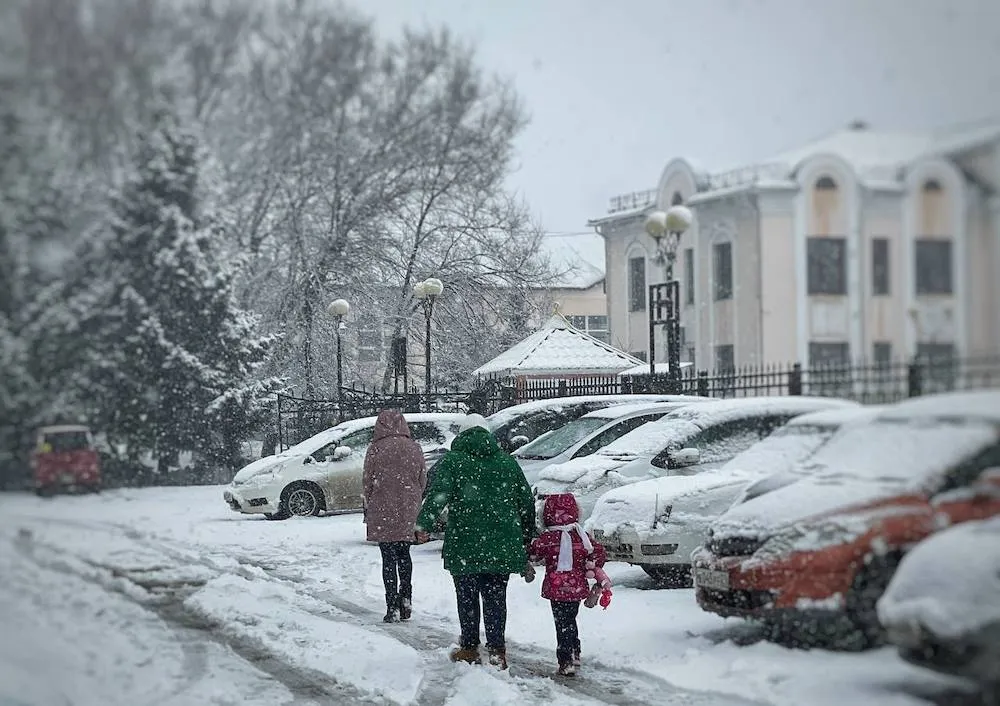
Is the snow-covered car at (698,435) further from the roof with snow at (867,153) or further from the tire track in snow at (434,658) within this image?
the tire track in snow at (434,658)

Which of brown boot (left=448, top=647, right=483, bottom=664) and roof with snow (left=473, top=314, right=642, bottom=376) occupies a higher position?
roof with snow (left=473, top=314, right=642, bottom=376)

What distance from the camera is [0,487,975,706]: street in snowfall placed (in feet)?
8.87

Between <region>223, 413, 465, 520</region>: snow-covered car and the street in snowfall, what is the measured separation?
0.31 feet

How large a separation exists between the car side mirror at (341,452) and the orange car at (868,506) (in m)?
2.27

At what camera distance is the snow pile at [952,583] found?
196cm

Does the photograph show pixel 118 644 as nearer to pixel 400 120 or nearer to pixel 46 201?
pixel 46 201

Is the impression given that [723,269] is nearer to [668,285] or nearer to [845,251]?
[668,285]

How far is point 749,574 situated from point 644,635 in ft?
8.34

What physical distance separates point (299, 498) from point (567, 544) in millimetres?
1268

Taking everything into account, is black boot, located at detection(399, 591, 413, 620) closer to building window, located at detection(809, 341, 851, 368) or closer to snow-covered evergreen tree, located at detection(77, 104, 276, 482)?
snow-covered evergreen tree, located at detection(77, 104, 276, 482)

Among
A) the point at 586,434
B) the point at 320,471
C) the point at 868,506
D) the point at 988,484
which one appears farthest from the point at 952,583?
the point at 586,434

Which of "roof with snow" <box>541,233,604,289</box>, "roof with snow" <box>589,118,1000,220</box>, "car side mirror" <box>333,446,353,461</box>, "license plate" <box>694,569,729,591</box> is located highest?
"roof with snow" <box>589,118,1000,220</box>

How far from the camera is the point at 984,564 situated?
6.51 ft

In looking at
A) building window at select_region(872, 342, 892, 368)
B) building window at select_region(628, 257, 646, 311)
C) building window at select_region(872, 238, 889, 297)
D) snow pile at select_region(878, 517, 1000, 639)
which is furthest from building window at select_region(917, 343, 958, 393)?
building window at select_region(628, 257, 646, 311)
